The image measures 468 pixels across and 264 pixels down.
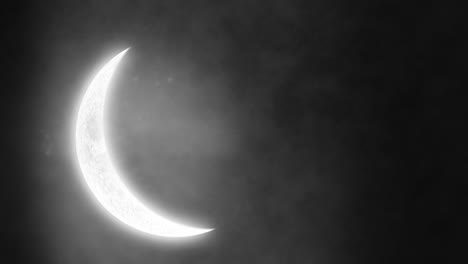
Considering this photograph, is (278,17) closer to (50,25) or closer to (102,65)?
(102,65)

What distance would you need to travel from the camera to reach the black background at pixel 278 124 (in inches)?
75.1

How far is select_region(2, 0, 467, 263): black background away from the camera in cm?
191

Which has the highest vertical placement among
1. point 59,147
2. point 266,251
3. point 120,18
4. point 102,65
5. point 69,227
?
point 120,18

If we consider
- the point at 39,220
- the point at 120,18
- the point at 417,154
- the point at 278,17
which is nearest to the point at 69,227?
the point at 39,220

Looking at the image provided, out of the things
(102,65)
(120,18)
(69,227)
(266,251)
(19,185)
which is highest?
(120,18)

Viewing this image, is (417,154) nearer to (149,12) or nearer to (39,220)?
(149,12)

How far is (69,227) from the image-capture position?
6.57 feet

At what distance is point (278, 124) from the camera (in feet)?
6.54

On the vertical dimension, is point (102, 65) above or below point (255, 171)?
above

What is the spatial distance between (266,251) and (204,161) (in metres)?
0.68

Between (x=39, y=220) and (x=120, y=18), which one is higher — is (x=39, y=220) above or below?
below

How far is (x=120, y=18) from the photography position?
6.43 feet

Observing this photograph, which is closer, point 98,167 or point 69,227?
point 98,167

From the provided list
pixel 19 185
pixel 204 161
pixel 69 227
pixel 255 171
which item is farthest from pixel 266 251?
pixel 19 185
